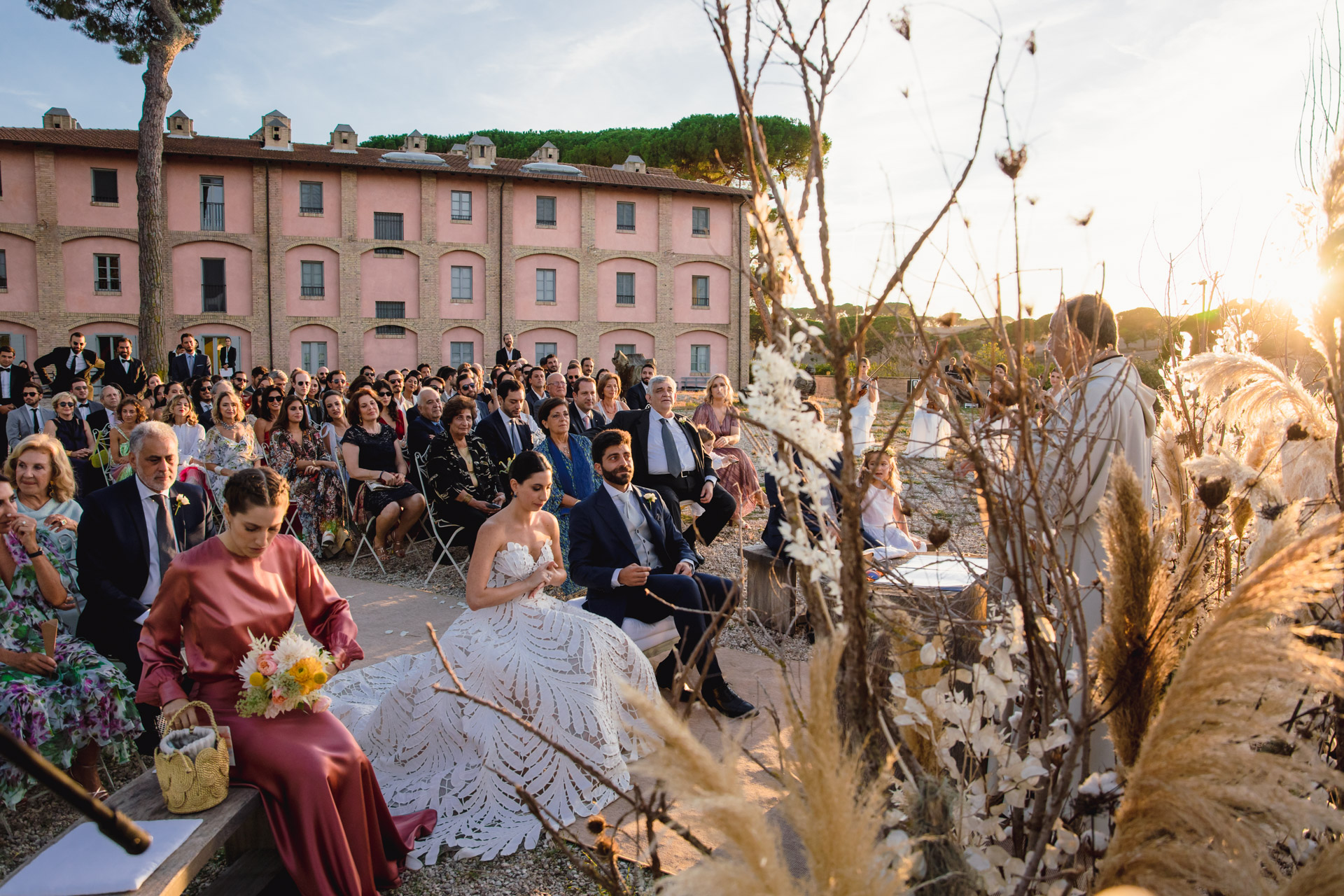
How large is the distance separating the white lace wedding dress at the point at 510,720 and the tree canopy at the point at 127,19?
1940 cm

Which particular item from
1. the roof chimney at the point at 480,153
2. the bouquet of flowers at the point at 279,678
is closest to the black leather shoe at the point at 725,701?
the bouquet of flowers at the point at 279,678

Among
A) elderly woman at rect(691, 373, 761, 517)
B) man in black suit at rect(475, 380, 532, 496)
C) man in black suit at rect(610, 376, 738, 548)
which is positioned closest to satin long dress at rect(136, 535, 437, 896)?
man in black suit at rect(610, 376, 738, 548)

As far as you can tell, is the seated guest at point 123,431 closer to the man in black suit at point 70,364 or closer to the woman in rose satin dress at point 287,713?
the woman in rose satin dress at point 287,713

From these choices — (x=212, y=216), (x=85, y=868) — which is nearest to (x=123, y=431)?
(x=85, y=868)

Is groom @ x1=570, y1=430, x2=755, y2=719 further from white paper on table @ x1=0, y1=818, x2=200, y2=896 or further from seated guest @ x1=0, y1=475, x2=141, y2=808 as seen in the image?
white paper on table @ x1=0, y1=818, x2=200, y2=896

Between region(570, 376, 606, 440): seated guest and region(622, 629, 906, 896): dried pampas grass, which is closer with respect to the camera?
region(622, 629, 906, 896): dried pampas grass

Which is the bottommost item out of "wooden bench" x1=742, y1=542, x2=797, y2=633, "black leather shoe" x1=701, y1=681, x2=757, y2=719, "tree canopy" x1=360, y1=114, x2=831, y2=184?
"black leather shoe" x1=701, y1=681, x2=757, y2=719

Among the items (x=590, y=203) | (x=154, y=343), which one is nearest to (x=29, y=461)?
(x=154, y=343)

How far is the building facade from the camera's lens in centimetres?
3012

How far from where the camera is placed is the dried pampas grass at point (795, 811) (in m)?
0.72

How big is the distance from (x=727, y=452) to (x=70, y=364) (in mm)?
11911

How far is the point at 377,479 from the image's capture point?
29.0 feet

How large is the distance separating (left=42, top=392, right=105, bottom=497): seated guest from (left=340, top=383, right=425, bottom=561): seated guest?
2.97 meters

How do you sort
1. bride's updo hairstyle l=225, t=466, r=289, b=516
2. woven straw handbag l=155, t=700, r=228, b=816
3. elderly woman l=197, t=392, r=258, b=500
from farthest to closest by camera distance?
elderly woman l=197, t=392, r=258, b=500 < bride's updo hairstyle l=225, t=466, r=289, b=516 < woven straw handbag l=155, t=700, r=228, b=816
